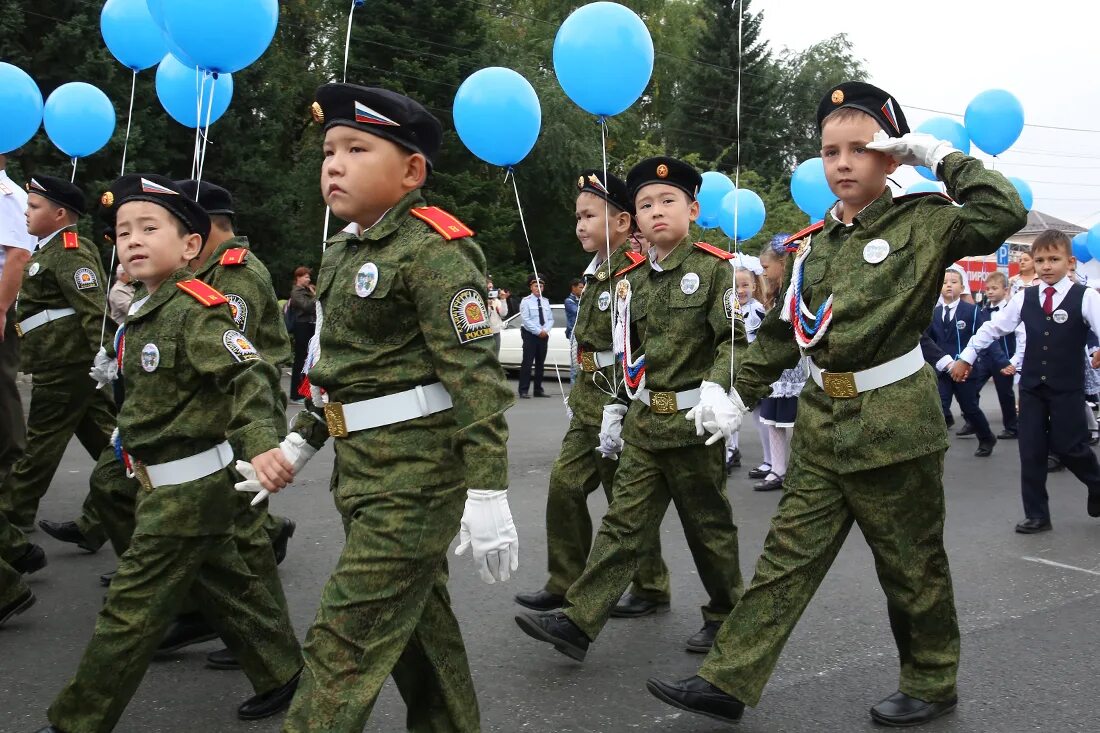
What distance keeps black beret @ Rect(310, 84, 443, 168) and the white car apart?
15537 millimetres

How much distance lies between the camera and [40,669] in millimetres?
4438

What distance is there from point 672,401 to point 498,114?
2860mm

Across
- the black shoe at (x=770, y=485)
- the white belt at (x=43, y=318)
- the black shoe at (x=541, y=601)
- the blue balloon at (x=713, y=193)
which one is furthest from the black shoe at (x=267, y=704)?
the blue balloon at (x=713, y=193)

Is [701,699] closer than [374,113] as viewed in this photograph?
No

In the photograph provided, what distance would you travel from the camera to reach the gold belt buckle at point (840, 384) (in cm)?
379

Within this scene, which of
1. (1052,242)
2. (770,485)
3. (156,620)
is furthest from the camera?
(770,485)

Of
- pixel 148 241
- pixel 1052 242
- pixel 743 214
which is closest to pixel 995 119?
pixel 743 214

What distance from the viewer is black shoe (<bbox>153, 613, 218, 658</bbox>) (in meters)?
4.66

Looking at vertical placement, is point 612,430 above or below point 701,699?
above

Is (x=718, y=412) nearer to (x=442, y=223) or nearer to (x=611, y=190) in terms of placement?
(x=442, y=223)

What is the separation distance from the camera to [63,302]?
6516 millimetres

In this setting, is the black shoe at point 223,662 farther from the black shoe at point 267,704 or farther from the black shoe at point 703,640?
the black shoe at point 703,640

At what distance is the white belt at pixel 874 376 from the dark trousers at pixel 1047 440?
3.88m

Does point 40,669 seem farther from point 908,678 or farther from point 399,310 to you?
point 908,678
